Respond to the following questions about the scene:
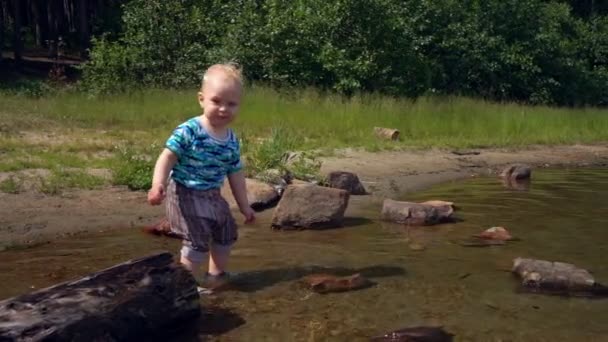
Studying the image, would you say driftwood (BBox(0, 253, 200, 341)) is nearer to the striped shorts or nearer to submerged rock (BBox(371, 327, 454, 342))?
the striped shorts

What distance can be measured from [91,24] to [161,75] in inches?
478

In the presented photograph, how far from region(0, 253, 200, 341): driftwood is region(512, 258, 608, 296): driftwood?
2.29 metres

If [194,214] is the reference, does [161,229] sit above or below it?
below

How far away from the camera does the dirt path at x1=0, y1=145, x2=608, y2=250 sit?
7258 mm

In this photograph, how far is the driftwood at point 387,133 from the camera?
47.2 ft

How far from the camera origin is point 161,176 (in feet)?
16.2

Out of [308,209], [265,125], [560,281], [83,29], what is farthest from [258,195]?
[83,29]

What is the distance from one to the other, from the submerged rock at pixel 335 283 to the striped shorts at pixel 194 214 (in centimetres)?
72

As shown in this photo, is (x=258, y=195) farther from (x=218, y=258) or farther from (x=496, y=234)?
(x=218, y=258)

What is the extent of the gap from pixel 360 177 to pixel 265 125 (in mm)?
3822

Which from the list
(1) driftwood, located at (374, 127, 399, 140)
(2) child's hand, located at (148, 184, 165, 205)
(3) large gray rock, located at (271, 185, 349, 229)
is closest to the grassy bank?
(1) driftwood, located at (374, 127, 399, 140)

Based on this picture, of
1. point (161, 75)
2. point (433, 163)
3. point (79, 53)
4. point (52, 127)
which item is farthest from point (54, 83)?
point (79, 53)

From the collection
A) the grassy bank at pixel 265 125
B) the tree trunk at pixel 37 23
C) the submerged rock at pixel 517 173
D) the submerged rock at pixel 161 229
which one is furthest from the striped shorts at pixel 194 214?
the tree trunk at pixel 37 23

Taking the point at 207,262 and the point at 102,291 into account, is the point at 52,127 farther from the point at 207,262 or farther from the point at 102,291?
the point at 102,291
